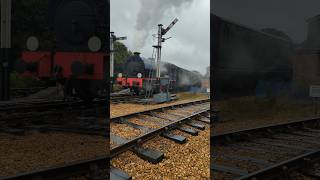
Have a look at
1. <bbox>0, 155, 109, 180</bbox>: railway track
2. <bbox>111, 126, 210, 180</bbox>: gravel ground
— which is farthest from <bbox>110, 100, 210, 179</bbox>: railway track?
<bbox>0, 155, 109, 180</bbox>: railway track

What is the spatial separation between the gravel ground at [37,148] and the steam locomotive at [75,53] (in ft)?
1.28

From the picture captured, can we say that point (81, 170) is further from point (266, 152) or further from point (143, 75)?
point (143, 75)

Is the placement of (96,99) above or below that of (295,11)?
below

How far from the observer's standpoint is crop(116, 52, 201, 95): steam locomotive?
802 inches

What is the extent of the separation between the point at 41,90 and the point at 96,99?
436 mm

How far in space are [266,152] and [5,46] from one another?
335 centimetres

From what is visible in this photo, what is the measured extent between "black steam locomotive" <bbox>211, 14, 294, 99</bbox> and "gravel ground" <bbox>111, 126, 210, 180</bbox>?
57.7 inches

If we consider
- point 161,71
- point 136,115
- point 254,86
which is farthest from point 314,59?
point 161,71

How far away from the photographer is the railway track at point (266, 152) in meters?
3.47

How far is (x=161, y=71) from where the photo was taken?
2145 centimetres

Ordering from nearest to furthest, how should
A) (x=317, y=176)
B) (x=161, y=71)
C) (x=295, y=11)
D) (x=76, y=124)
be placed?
(x=76, y=124) → (x=295, y=11) → (x=317, y=176) → (x=161, y=71)

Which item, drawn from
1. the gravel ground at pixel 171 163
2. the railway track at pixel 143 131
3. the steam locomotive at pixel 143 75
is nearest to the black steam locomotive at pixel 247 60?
the gravel ground at pixel 171 163

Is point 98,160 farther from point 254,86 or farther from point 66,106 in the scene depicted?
point 254,86

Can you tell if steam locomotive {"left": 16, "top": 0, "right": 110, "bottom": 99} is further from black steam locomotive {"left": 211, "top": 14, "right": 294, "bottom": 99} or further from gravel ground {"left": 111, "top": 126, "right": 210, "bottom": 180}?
gravel ground {"left": 111, "top": 126, "right": 210, "bottom": 180}
